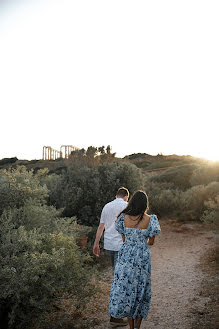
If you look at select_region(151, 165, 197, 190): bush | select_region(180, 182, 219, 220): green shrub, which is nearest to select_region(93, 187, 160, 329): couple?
select_region(180, 182, 219, 220): green shrub

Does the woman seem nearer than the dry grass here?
Yes

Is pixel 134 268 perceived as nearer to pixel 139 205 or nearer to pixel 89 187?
pixel 139 205

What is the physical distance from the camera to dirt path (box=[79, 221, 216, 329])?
5.53 meters

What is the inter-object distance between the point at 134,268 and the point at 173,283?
3183 millimetres

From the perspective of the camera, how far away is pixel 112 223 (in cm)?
561

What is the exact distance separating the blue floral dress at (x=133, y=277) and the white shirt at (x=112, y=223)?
78cm

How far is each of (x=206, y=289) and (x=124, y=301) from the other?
271cm

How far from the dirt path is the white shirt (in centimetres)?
101

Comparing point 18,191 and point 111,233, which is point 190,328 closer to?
point 111,233

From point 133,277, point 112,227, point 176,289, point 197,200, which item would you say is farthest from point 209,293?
point 197,200

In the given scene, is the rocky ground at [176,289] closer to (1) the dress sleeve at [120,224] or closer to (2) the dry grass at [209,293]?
(2) the dry grass at [209,293]

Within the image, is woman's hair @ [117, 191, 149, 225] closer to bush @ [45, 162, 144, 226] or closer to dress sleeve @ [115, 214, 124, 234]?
dress sleeve @ [115, 214, 124, 234]

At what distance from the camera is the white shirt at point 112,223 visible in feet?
18.1

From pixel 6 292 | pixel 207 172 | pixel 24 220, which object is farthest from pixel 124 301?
pixel 207 172
